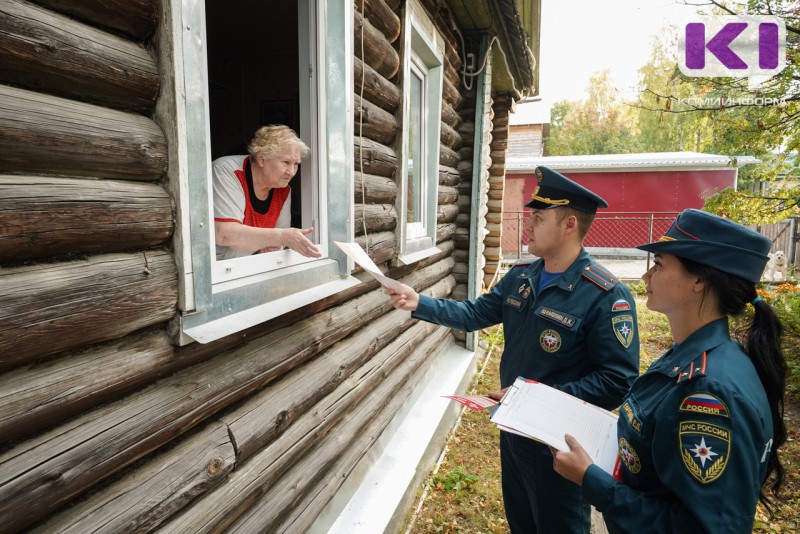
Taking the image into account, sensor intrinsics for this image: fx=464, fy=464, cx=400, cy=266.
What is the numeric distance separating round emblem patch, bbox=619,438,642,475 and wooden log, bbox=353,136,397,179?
1.96 meters

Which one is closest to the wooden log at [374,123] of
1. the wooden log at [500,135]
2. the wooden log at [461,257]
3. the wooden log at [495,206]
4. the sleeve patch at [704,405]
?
the sleeve patch at [704,405]

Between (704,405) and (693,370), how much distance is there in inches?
4.3

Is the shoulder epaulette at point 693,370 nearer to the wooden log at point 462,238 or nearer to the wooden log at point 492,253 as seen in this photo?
the wooden log at point 462,238

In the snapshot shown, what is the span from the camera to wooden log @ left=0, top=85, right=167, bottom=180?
101 cm

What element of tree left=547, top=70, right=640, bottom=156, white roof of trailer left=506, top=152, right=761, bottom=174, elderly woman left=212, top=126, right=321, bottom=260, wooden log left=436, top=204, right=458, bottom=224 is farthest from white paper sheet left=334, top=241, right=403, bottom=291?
tree left=547, top=70, right=640, bottom=156

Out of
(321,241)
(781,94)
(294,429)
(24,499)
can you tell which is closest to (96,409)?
(24,499)

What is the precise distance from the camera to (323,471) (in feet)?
8.02

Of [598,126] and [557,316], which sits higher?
[598,126]

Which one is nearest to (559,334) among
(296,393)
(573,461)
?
(573,461)

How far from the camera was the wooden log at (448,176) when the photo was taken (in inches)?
209

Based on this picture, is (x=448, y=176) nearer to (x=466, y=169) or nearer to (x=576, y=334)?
(x=466, y=169)

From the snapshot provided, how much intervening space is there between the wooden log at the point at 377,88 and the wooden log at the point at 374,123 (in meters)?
0.05

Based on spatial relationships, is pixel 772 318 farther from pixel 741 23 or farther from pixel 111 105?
pixel 741 23

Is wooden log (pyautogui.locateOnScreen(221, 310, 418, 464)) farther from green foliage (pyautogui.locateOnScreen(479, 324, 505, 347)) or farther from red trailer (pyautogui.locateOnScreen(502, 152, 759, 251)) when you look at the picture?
red trailer (pyautogui.locateOnScreen(502, 152, 759, 251))
